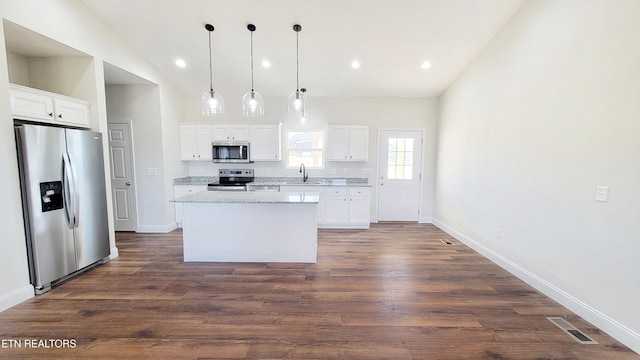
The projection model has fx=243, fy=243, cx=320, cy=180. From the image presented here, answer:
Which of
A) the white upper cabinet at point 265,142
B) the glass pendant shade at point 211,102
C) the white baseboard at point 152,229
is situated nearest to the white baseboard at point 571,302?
the white upper cabinet at point 265,142

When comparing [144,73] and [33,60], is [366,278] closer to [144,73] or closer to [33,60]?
[144,73]

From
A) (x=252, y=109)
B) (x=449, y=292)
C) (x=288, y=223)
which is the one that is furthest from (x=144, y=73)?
(x=449, y=292)

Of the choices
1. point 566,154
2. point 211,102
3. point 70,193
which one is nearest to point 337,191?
point 211,102

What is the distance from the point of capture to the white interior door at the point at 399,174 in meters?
5.39

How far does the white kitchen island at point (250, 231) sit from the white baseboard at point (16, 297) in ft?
4.68

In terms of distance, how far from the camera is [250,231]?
3.37 metres

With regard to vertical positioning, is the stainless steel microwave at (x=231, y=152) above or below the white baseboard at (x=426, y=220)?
above

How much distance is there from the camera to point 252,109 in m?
3.04

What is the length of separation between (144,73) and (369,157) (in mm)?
4473

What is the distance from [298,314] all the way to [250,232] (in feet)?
4.76

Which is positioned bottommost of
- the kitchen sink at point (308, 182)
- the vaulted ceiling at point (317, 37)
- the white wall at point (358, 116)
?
the kitchen sink at point (308, 182)

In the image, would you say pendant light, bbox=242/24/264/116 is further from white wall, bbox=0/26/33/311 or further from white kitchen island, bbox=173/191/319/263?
white wall, bbox=0/26/33/311

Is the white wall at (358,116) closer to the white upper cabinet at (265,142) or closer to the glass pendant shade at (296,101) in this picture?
the white upper cabinet at (265,142)

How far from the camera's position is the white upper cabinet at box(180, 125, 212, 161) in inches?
200
